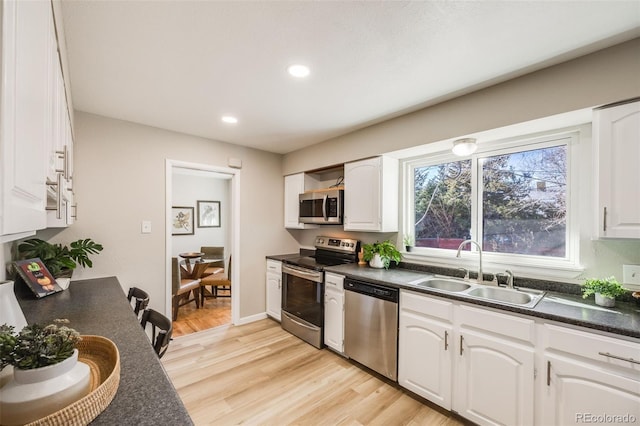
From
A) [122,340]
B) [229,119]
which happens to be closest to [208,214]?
[229,119]

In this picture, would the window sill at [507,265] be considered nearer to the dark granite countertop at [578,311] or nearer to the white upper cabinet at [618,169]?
the dark granite countertop at [578,311]

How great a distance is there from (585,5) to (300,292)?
3.07m

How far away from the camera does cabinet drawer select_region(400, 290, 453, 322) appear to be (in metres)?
1.95

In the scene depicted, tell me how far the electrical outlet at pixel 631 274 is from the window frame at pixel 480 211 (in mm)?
209

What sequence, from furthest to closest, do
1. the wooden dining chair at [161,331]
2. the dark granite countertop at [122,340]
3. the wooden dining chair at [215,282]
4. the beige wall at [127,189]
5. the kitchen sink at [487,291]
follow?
the wooden dining chair at [215,282]
the beige wall at [127,189]
the kitchen sink at [487,291]
the wooden dining chair at [161,331]
the dark granite countertop at [122,340]

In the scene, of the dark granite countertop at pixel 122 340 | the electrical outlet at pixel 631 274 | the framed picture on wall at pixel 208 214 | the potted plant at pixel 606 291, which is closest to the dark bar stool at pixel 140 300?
the dark granite countertop at pixel 122 340

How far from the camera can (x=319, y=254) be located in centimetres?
369

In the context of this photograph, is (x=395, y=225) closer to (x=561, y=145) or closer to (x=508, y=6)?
(x=561, y=145)

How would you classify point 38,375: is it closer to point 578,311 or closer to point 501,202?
point 578,311

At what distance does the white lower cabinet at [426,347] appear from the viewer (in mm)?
1954

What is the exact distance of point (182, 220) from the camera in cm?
537

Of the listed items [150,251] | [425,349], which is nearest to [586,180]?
[425,349]

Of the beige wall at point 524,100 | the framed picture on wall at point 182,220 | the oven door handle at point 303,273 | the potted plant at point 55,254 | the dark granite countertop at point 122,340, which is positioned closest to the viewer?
the dark granite countertop at point 122,340

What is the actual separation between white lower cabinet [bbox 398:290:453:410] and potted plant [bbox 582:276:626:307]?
32.4 inches
